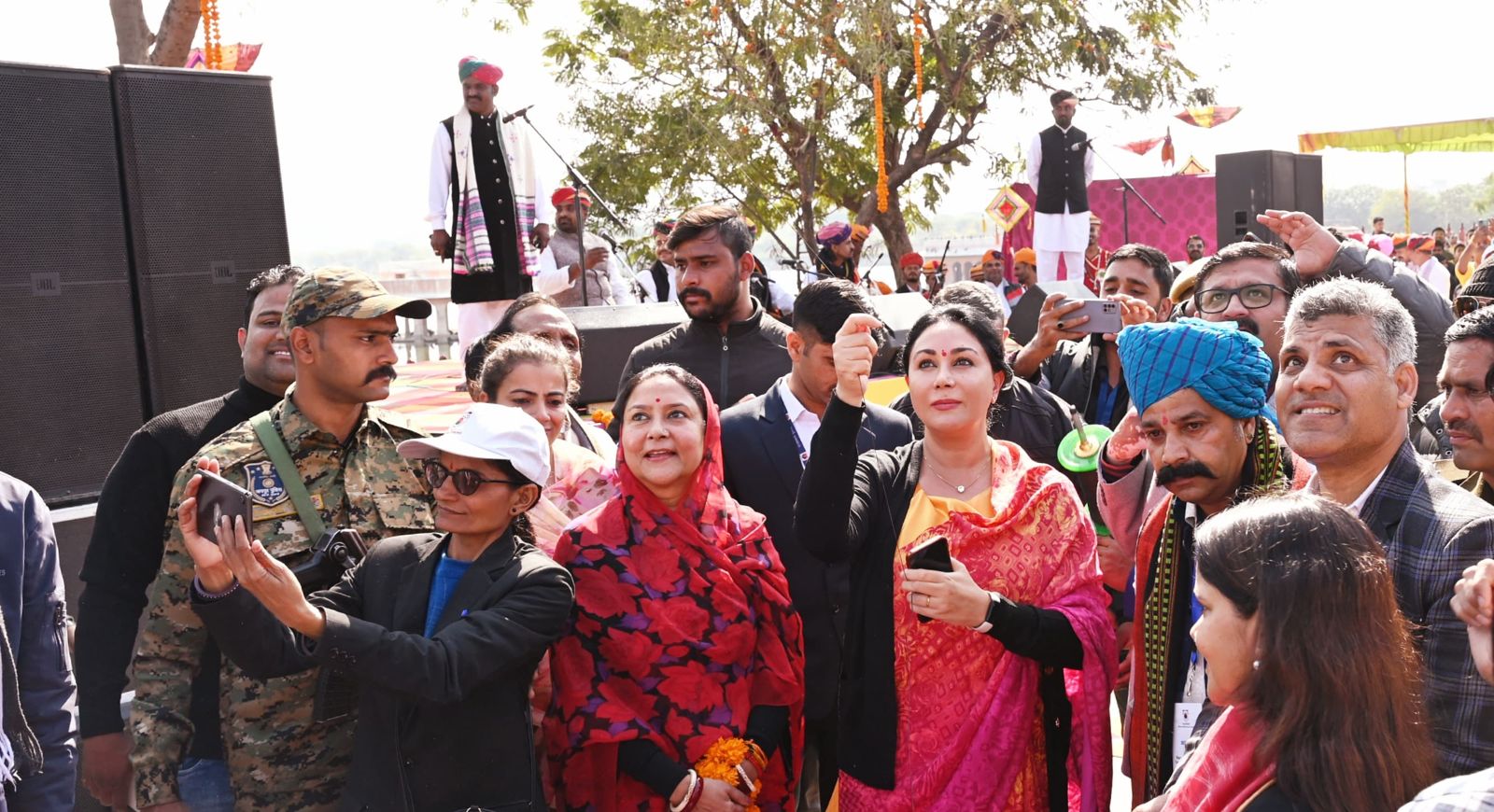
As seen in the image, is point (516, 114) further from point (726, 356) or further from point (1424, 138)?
point (1424, 138)

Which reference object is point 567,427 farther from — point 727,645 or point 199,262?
point 199,262

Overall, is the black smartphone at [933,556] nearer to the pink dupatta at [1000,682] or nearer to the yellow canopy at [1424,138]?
the pink dupatta at [1000,682]

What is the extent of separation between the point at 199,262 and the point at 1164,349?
3.66 m

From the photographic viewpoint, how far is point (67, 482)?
454 cm

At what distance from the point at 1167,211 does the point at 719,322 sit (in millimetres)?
19451

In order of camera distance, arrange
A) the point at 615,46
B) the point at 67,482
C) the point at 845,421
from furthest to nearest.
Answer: the point at 615,46 < the point at 67,482 < the point at 845,421

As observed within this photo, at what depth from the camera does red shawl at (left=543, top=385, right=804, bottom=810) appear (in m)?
3.08

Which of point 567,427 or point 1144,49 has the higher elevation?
point 1144,49

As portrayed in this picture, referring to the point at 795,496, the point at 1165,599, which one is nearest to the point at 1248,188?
the point at 795,496

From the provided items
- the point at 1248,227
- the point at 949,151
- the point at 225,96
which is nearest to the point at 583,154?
the point at 949,151

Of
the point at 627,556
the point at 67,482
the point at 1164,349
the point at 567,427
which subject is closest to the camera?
the point at 1164,349

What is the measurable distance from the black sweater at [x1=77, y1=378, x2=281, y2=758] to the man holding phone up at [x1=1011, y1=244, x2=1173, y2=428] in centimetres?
287

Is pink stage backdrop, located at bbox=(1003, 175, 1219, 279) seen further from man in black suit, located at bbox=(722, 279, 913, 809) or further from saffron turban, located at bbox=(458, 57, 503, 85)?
man in black suit, located at bbox=(722, 279, 913, 809)

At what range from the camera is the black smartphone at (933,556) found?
9.09ft
